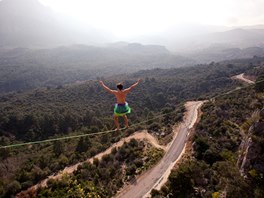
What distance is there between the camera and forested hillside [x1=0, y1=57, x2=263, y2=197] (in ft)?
89.2

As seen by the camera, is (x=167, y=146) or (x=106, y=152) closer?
(x=167, y=146)

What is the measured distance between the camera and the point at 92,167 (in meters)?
25.5

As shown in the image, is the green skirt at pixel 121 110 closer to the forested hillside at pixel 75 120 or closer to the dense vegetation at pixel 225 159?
the dense vegetation at pixel 225 159

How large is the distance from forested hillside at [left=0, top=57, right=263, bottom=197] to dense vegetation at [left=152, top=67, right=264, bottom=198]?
17.7ft

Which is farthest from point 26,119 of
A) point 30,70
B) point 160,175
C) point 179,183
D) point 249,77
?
point 30,70

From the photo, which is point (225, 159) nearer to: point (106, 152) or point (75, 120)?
point (106, 152)

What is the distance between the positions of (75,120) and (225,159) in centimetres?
4247

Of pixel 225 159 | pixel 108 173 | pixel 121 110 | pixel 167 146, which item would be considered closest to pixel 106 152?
pixel 108 173

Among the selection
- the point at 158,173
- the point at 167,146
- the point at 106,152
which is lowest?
the point at 106,152

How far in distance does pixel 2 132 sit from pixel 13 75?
12712 cm

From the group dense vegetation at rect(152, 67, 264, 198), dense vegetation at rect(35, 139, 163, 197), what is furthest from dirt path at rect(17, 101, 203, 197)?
dense vegetation at rect(152, 67, 264, 198)

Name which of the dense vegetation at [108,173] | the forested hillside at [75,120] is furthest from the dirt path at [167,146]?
the dense vegetation at [108,173]

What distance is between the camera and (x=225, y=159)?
859 inches

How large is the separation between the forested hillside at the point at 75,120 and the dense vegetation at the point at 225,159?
539cm
